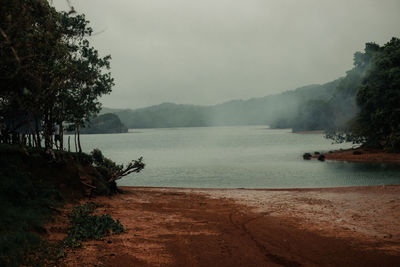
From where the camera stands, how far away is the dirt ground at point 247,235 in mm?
9086

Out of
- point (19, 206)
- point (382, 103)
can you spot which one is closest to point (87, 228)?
point (19, 206)

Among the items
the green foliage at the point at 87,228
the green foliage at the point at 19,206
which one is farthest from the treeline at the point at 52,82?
the green foliage at the point at 87,228

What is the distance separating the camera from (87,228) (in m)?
10.9

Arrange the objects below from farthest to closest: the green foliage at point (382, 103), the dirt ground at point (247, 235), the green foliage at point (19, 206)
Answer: the green foliage at point (382, 103), the dirt ground at point (247, 235), the green foliage at point (19, 206)

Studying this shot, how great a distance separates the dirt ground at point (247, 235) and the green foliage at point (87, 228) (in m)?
0.33

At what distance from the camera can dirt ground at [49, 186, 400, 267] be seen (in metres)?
9.09

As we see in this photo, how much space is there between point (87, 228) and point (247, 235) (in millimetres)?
5881

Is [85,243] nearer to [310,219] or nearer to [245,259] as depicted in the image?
[245,259]

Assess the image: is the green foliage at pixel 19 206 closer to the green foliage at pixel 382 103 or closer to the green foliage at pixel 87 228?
the green foliage at pixel 87 228

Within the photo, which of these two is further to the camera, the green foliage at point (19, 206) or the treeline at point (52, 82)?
the treeline at point (52, 82)

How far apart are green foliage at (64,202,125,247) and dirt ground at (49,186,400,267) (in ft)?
1.08

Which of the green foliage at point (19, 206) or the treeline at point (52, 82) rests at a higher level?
the treeline at point (52, 82)

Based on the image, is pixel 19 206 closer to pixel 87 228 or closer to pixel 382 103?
pixel 87 228

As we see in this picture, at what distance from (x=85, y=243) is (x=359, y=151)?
5019cm
